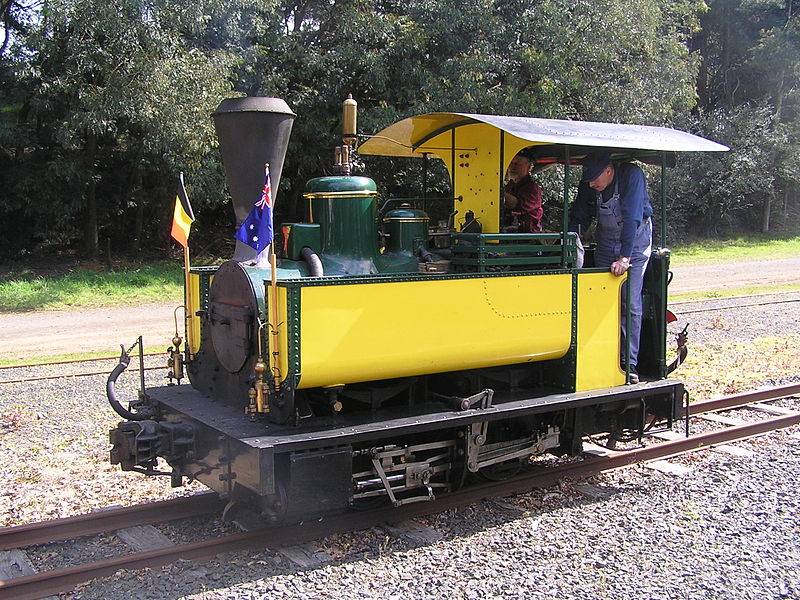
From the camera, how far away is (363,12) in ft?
61.8

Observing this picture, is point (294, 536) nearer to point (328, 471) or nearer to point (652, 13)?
point (328, 471)

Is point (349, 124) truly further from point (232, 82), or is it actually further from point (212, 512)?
point (232, 82)

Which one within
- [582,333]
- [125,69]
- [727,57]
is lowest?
[582,333]

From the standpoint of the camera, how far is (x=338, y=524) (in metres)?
5.18

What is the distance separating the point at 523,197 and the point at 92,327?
9.93 metres

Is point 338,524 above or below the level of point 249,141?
below

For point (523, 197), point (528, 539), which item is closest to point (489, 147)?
point (523, 197)

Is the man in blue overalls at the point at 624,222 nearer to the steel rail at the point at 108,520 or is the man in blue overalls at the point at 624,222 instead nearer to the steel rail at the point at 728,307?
the steel rail at the point at 108,520

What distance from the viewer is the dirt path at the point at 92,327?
39.4 ft

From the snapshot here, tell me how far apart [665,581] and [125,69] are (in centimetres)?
1524

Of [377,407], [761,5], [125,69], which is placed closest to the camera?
[377,407]

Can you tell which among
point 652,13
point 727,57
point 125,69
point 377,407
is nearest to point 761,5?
point 727,57

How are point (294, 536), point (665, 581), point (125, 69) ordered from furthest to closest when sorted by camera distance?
point (125, 69) → point (294, 536) → point (665, 581)

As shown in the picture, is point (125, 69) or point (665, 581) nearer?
point (665, 581)
